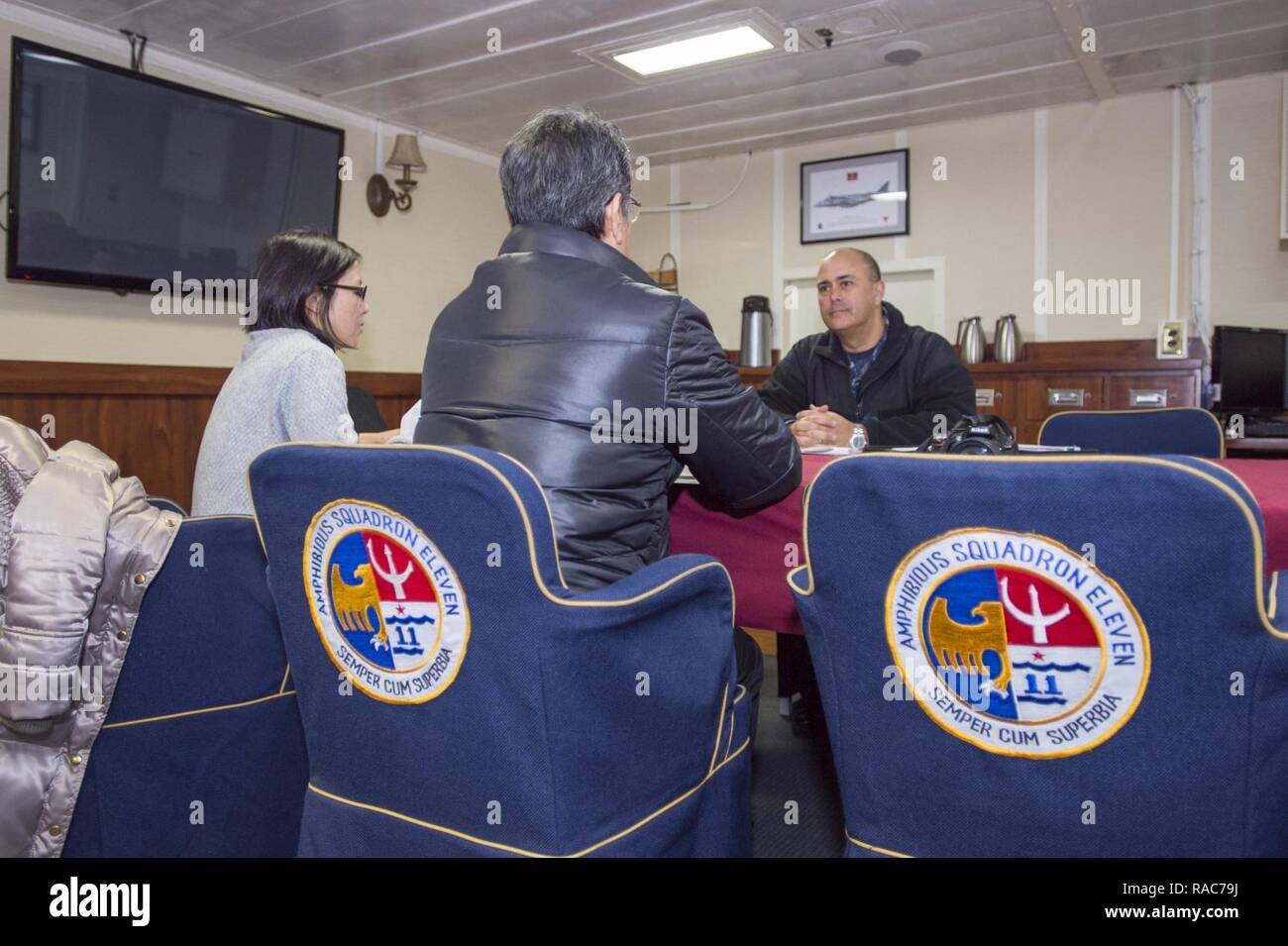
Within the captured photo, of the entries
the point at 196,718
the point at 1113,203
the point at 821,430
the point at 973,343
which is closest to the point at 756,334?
the point at 973,343

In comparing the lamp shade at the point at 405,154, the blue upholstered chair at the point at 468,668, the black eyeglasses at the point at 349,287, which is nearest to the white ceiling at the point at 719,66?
the lamp shade at the point at 405,154

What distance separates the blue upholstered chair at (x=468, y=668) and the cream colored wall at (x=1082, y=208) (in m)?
4.68

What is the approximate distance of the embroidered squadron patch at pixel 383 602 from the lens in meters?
1.05

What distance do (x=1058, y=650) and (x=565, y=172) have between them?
3.45ft

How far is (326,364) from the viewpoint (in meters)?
1.88

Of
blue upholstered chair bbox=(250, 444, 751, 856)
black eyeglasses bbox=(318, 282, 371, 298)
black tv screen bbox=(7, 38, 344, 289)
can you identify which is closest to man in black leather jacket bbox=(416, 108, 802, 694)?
blue upholstered chair bbox=(250, 444, 751, 856)

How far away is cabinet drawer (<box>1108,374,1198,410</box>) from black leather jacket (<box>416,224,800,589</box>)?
3776 millimetres

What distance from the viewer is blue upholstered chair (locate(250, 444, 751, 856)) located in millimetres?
1013

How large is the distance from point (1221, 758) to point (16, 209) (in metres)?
4.36

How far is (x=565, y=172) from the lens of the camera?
1492 mm

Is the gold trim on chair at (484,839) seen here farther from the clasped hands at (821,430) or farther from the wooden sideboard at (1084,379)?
the wooden sideboard at (1084,379)

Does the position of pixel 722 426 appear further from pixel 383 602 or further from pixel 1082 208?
pixel 1082 208

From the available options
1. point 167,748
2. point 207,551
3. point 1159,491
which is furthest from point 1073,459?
point 167,748

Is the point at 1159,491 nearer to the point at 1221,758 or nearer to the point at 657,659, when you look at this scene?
the point at 1221,758
